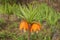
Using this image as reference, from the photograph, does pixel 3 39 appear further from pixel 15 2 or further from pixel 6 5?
pixel 15 2

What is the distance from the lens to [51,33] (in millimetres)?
4684

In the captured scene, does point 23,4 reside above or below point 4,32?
above

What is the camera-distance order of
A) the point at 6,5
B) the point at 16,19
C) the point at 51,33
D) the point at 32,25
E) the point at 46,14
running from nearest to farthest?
the point at 32,25 < the point at 51,33 < the point at 46,14 < the point at 16,19 < the point at 6,5

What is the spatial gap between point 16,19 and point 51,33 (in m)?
1.28

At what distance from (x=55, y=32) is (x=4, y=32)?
1.11 m

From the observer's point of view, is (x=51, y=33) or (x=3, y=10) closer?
(x=51, y=33)

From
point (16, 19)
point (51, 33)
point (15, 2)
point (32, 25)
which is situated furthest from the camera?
point (15, 2)

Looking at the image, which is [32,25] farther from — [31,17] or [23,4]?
[23,4]

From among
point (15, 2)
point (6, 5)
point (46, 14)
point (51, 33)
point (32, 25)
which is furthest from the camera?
point (15, 2)

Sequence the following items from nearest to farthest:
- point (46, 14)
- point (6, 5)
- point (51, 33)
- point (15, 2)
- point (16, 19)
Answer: point (51, 33)
point (46, 14)
point (16, 19)
point (6, 5)
point (15, 2)

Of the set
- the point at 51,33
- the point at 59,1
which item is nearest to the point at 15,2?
the point at 59,1

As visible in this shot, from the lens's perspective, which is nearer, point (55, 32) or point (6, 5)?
point (55, 32)

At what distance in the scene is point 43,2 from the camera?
627cm

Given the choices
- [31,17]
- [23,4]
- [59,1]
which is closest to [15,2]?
[23,4]
